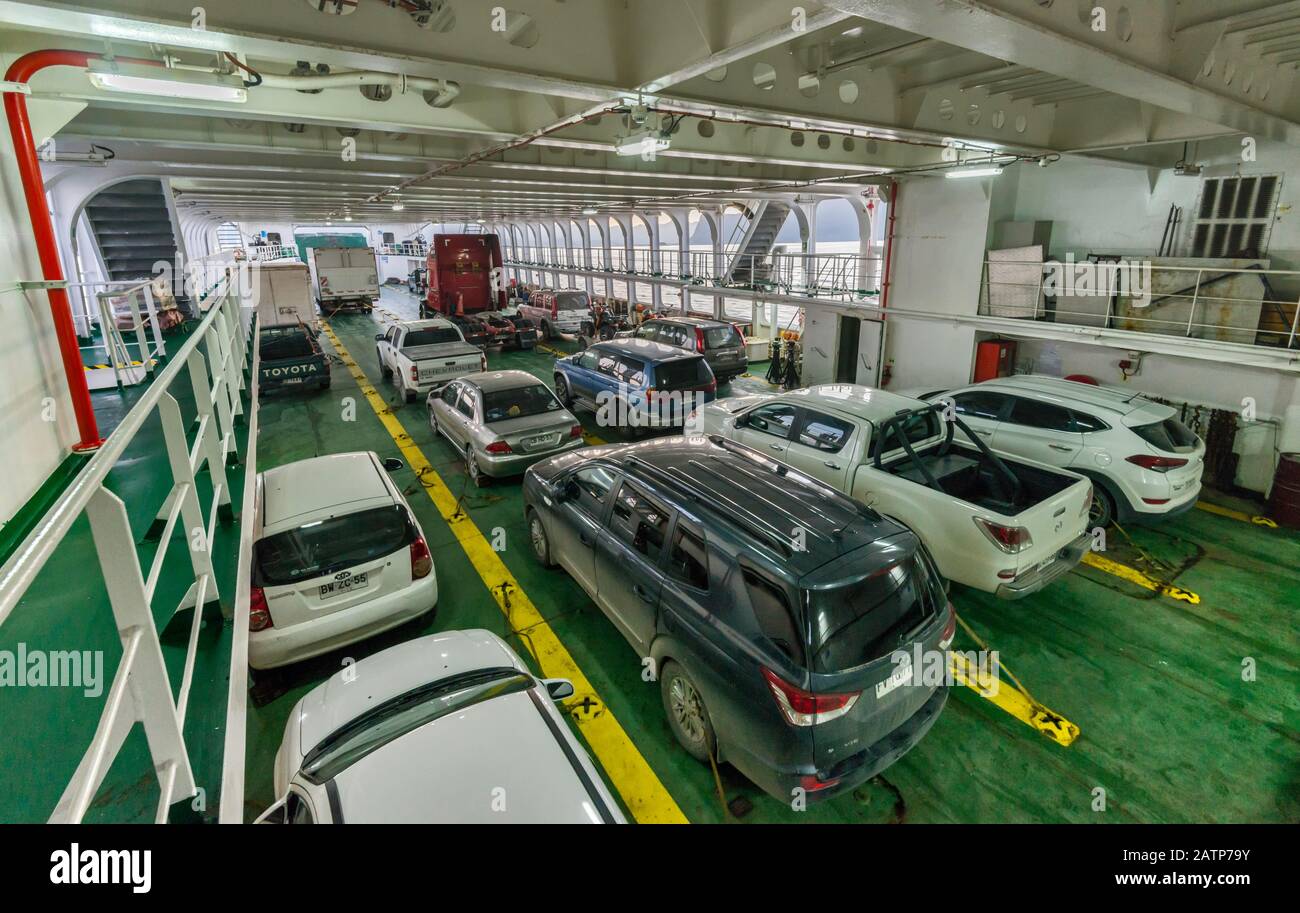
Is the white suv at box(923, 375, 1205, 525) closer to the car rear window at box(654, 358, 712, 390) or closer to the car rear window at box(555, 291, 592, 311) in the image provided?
the car rear window at box(654, 358, 712, 390)

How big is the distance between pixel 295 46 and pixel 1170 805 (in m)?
7.20

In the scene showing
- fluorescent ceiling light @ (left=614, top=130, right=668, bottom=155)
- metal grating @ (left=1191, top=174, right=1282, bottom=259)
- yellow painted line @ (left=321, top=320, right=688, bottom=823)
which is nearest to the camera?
yellow painted line @ (left=321, top=320, right=688, bottom=823)

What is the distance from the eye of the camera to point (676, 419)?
34.4 ft

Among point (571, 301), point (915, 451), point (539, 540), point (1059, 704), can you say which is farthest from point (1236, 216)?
point (571, 301)

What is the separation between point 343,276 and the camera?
2642cm

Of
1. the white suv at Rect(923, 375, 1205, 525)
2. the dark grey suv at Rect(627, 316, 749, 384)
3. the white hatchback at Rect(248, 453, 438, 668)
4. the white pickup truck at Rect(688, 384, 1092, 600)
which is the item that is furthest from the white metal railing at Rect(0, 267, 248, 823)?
the dark grey suv at Rect(627, 316, 749, 384)

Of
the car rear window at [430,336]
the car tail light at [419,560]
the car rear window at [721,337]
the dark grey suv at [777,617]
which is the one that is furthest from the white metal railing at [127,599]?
the car rear window at [721,337]

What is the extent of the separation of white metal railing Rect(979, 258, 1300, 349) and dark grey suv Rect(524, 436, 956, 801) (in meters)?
6.90

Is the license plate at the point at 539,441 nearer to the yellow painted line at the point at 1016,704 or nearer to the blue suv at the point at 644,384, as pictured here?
the blue suv at the point at 644,384

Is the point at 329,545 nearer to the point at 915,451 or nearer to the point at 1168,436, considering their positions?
the point at 915,451

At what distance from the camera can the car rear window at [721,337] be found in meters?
14.1

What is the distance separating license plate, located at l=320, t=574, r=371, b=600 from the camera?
4.62 meters
